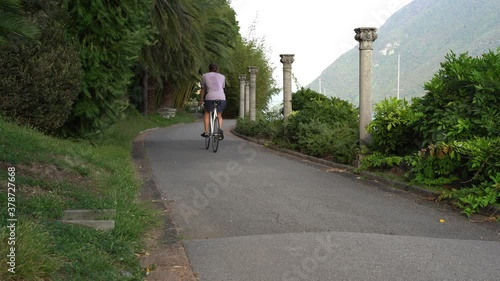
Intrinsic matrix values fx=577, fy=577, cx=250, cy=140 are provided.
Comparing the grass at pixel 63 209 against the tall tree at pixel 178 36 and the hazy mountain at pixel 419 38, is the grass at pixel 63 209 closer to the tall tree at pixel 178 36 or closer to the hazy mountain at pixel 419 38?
the tall tree at pixel 178 36

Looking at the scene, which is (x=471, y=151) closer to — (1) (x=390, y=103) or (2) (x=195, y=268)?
(1) (x=390, y=103)

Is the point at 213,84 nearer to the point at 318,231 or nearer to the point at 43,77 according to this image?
the point at 43,77

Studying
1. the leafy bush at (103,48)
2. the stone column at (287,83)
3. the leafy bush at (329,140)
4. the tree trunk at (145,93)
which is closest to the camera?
the leafy bush at (329,140)

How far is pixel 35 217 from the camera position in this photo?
5.37m

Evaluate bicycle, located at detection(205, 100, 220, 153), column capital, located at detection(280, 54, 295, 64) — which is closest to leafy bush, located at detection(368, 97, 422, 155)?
bicycle, located at detection(205, 100, 220, 153)

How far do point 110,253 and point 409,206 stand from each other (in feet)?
14.3

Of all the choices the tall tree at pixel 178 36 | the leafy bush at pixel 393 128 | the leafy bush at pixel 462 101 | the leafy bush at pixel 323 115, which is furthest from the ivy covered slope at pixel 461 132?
the tall tree at pixel 178 36

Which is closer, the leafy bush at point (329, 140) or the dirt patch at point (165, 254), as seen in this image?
the dirt patch at point (165, 254)

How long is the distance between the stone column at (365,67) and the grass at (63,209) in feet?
16.2

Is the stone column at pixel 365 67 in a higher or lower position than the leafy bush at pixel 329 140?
higher

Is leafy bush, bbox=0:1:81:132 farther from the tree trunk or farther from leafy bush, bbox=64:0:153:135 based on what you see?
the tree trunk

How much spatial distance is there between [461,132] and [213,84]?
7355 millimetres

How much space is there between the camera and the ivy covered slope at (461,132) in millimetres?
7555

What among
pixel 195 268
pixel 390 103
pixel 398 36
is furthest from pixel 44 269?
pixel 398 36
